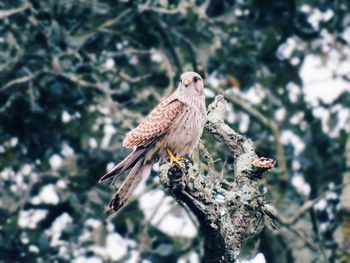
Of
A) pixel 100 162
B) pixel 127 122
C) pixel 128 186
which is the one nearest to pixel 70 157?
pixel 100 162

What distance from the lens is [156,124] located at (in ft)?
17.9

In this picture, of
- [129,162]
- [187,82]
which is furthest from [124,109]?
[129,162]

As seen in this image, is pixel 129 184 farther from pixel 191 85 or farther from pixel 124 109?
pixel 124 109

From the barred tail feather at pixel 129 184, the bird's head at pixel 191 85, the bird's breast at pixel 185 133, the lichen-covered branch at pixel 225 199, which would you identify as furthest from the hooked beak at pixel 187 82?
the lichen-covered branch at pixel 225 199

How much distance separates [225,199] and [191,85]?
6.14ft

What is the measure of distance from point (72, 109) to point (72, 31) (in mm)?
729

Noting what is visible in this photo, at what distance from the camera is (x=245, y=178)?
4.29 meters

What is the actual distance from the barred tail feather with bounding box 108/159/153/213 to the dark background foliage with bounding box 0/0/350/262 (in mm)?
1959

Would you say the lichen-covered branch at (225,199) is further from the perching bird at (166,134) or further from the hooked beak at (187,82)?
the hooked beak at (187,82)

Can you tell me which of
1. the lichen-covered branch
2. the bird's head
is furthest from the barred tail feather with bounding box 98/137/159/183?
the bird's head

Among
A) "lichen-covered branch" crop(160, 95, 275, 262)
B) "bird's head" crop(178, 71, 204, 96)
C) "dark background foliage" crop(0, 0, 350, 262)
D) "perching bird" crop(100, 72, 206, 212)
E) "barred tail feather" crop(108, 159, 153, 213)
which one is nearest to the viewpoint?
"lichen-covered branch" crop(160, 95, 275, 262)

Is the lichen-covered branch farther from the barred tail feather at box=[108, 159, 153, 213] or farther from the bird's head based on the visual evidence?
the bird's head

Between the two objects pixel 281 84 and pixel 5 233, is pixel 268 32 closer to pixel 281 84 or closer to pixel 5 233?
pixel 281 84

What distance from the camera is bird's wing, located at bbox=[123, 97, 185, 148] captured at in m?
5.31
